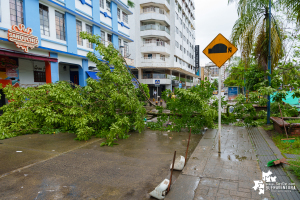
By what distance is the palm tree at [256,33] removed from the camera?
10.1 meters

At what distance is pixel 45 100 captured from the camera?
784 centimetres

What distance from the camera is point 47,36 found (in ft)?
41.9

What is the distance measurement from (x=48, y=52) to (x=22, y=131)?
6.60 meters

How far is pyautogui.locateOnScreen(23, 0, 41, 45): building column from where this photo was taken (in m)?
11.3

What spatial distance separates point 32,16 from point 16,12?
2.65ft

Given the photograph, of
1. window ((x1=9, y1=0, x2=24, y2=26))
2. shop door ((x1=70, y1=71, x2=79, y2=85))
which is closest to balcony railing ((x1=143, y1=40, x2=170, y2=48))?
shop door ((x1=70, y1=71, x2=79, y2=85))

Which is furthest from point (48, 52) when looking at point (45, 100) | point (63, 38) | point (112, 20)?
point (112, 20)

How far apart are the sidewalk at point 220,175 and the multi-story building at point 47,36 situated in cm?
1044

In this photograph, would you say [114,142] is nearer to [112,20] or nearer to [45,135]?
[45,135]

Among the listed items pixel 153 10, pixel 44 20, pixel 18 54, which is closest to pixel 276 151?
pixel 18 54

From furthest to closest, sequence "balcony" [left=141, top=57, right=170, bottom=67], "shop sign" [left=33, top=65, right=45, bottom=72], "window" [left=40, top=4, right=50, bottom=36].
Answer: "balcony" [left=141, top=57, right=170, bottom=67] → "shop sign" [left=33, top=65, right=45, bottom=72] → "window" [left=40, top=4, right=50, bottom=36]

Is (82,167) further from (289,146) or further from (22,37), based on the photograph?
(22,37)

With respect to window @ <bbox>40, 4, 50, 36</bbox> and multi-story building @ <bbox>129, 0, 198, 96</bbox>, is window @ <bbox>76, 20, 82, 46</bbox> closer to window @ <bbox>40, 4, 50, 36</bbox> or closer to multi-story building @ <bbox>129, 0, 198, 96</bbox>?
window @ <bbox>40, 4, 50, 36</bbox>

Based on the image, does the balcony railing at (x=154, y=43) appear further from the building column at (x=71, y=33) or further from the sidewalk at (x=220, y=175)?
the sidewalk at (x=220, y=175)
